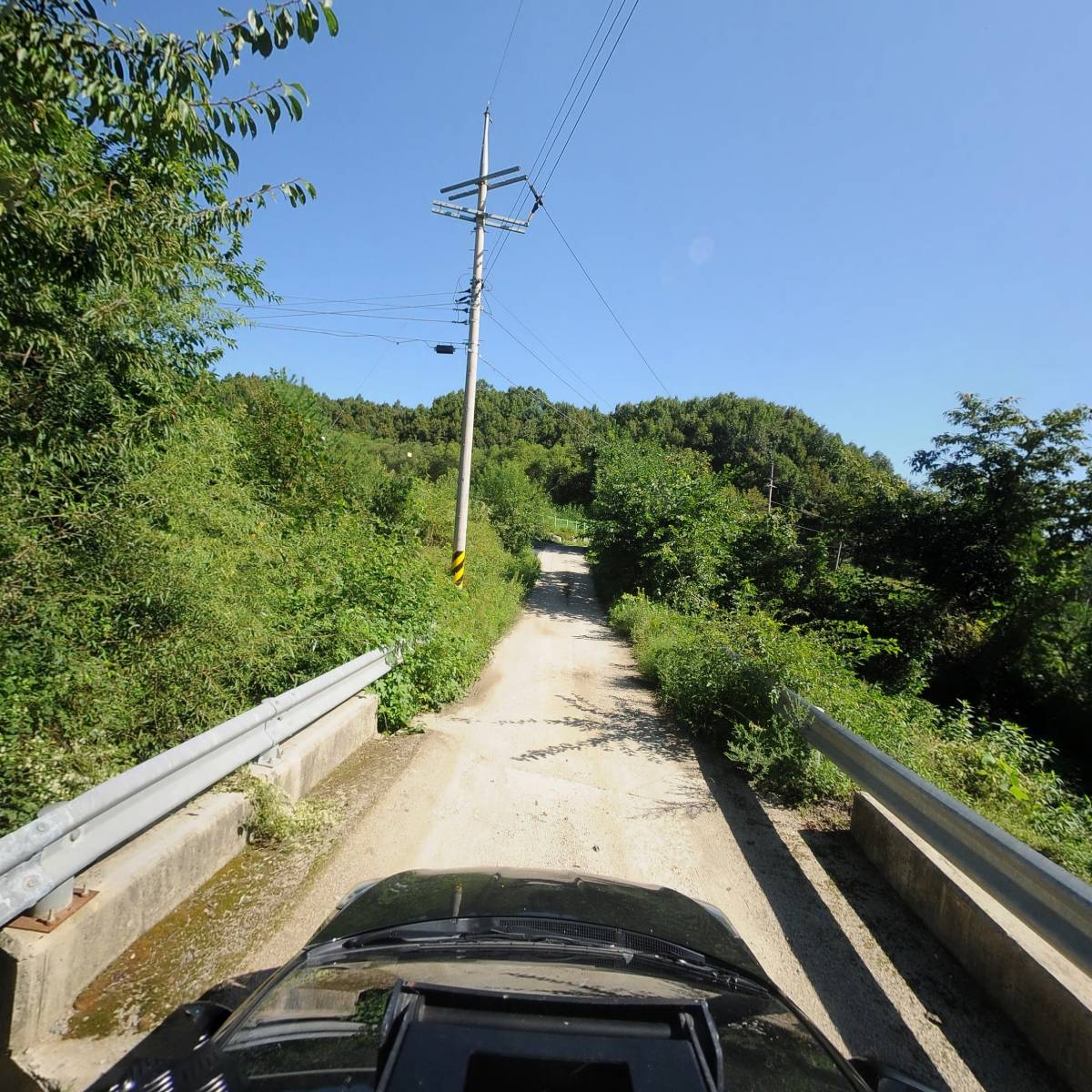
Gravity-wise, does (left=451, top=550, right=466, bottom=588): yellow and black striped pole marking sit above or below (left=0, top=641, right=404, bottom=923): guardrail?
above

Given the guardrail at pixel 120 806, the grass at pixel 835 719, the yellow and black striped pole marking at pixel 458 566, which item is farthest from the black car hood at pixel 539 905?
the yellow and black striped pole marking at pixel 458 566

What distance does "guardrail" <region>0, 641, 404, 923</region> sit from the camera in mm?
2160

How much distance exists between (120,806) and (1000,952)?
3.93 m

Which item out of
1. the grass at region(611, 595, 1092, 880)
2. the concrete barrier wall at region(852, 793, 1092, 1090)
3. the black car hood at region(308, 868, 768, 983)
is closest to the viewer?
the black car hood at region(308, 868, 768, 983)

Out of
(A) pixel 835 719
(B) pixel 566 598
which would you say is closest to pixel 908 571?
(B) pixel 566 598

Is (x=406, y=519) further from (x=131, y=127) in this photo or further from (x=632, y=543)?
(x=131, y=127)

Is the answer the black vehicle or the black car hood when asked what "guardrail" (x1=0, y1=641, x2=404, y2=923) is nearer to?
the black vehicle

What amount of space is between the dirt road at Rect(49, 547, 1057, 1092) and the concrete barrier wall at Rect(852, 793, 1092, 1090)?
9 centimetres

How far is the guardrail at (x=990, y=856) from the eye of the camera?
2371mm

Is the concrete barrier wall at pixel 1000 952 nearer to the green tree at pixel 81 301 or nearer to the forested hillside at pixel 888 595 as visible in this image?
the forested hillside at pixel 888 595

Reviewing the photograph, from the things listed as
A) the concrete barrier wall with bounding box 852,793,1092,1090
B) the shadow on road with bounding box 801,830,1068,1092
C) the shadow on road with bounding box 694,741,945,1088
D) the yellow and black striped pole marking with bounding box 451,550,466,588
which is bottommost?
the shadow on road with bounding box 694,741,945,1088

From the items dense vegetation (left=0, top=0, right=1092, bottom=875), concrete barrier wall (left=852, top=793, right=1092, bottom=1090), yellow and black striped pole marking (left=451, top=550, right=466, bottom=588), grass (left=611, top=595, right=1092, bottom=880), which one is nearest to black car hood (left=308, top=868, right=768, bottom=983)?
concrete barrier wall (left=852, top=793, right=1092, bottom=1090)

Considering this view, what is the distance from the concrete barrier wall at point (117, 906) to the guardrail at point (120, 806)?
14cm

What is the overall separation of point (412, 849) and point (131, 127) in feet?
13.4
